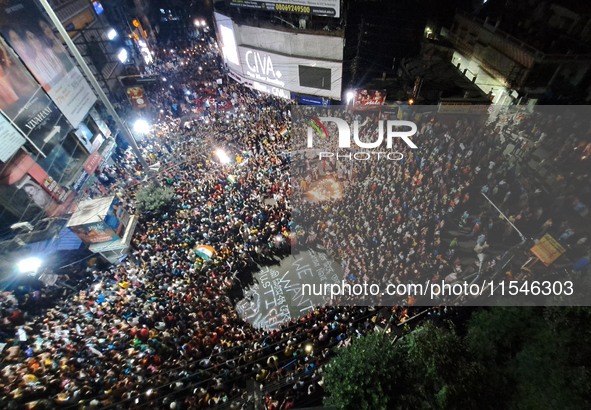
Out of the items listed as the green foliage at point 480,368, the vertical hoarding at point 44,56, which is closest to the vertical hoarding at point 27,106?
the vertical hoarding at point 44,56

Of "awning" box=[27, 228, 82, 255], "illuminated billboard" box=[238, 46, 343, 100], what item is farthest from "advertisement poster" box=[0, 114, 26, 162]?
"illuminated billboard" box=[238, 46, 343, 100]

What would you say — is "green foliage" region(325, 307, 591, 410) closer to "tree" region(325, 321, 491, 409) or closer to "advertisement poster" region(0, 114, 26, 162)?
"tree" region(325, 321, 491, 409)


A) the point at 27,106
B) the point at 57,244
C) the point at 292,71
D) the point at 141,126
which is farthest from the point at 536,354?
the point at 141,126

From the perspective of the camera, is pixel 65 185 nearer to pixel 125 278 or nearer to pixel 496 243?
pixel 125 278

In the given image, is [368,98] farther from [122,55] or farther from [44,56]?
[122,55]

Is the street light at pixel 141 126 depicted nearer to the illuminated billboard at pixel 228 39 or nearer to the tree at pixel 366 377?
the illuminated billboard at pixel 228 39

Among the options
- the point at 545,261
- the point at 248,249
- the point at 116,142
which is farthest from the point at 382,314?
the point at 116,142
